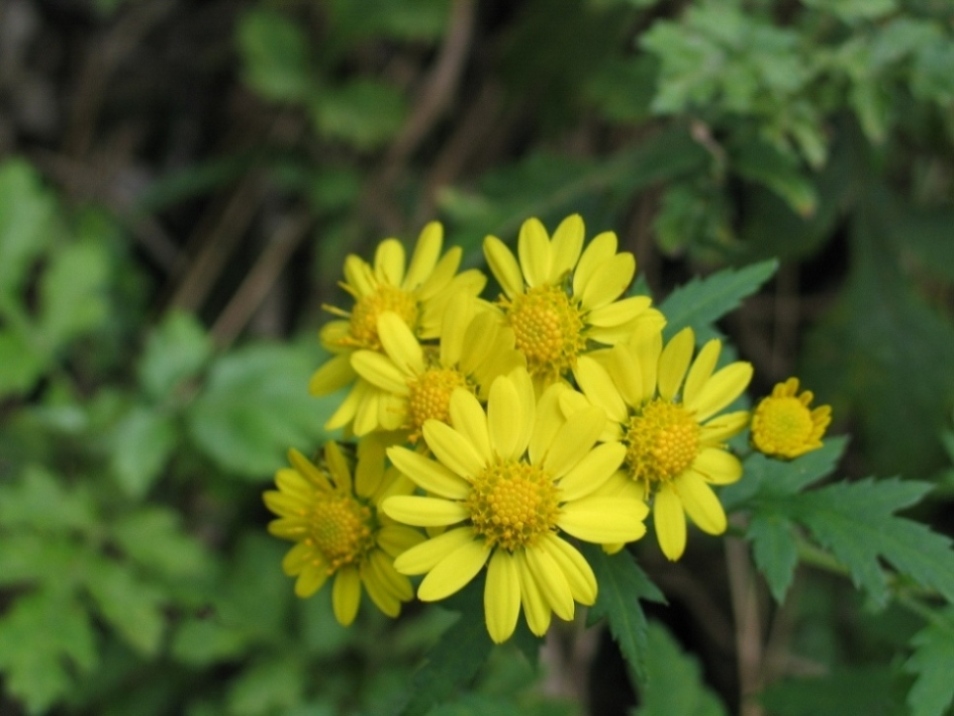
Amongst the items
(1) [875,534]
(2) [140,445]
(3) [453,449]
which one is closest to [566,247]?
(3) [453,449]

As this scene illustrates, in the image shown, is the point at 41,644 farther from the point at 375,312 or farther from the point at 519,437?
the point at 519,437

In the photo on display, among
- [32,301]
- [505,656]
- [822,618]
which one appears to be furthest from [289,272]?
[822,618]

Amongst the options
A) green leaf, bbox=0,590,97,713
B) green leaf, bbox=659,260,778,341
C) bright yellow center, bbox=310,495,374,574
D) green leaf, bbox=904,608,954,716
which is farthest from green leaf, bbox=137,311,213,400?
green leaf, bbox=904,608,954,716

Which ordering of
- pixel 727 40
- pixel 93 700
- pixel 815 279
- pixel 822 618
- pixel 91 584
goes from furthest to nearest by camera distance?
pixel 815 279, pixel 822 618, pixel 93 700, pixel 91 584, pixel 727 40

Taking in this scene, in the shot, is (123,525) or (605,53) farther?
(605,53)

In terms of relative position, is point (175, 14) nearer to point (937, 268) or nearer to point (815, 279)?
point (815, 279)

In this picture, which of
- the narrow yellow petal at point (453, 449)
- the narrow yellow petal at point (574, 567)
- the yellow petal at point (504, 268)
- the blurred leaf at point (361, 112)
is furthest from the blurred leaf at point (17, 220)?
the narrow yellow petal at point (574, 567)

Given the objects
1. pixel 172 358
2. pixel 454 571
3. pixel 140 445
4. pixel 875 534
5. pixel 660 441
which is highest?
pixel 172 358
